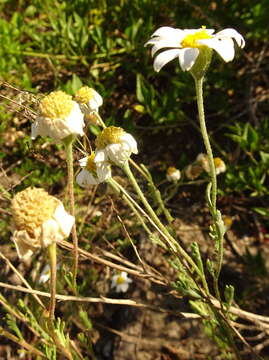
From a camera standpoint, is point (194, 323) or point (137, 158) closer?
point (194, 323)

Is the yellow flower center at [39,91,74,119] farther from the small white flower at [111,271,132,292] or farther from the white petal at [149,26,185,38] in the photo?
the small white flower at [111,271,132,292]

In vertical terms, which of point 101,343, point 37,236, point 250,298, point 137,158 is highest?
point 37,236

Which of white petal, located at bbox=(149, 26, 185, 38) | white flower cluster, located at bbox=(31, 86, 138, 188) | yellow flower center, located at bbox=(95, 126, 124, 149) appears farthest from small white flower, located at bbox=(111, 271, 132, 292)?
white petal, located at bbox=(149, 26, 185, 38)

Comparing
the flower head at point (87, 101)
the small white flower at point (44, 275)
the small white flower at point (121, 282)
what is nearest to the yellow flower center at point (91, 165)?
the flower head at point (87, 101)

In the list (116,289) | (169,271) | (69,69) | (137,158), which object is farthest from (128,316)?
(69,69)

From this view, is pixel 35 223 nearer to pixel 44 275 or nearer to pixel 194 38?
pixel 194 38

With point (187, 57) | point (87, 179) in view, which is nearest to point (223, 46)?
point (187, 57)

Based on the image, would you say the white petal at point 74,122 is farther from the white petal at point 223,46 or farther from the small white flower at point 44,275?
the small white flower at point 44,275

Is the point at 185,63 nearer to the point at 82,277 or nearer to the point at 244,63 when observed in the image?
the point at 82,277
